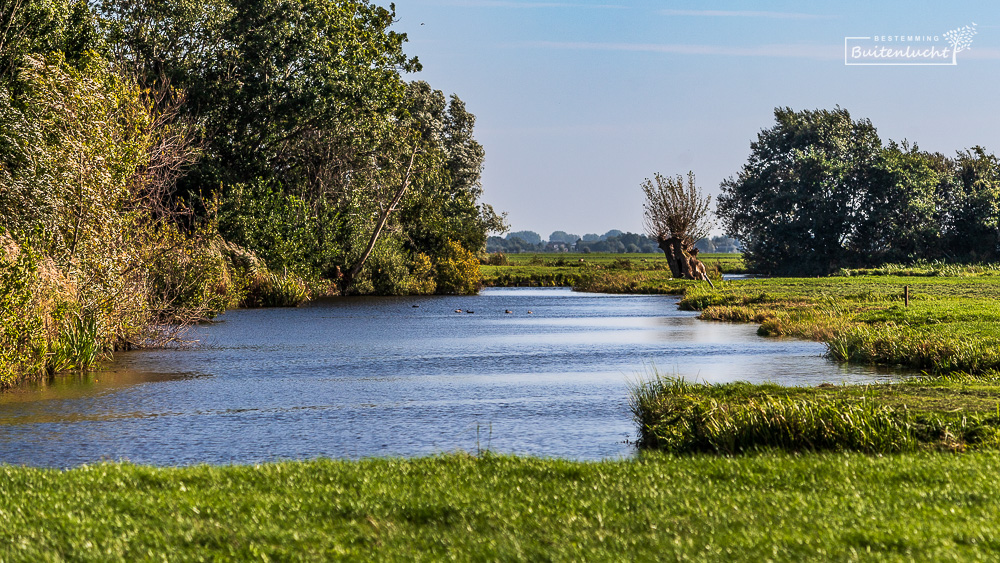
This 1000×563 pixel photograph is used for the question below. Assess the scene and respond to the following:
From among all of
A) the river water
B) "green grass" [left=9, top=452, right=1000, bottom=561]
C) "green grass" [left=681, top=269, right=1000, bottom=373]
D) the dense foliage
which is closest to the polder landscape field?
"green grass" [left=9, top=452, right=1000, bottom=561]

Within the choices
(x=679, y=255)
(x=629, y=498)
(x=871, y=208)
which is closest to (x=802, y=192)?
(x=871, y=208)

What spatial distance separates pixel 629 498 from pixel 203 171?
45.9m

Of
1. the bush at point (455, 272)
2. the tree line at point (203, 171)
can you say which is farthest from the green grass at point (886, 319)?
the bush at point (455, 272)

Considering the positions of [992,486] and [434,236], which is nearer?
[992,486]

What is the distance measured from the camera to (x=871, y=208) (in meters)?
86.5

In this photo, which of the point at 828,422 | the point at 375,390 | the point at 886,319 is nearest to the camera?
the point at 828,422

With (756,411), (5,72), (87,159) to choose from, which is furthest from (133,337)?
(756,411)

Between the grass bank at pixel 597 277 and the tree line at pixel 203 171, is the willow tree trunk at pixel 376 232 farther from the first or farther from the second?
the grass bank at pixel 597 277

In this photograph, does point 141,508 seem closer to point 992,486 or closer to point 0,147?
point 992,486

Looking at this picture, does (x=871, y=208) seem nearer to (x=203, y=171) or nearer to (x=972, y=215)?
(x=972, y=215)

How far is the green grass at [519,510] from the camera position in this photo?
690cm

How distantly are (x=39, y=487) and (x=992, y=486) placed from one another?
899cm

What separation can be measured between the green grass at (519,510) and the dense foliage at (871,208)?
8055 cm

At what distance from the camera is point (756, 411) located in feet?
39.3
